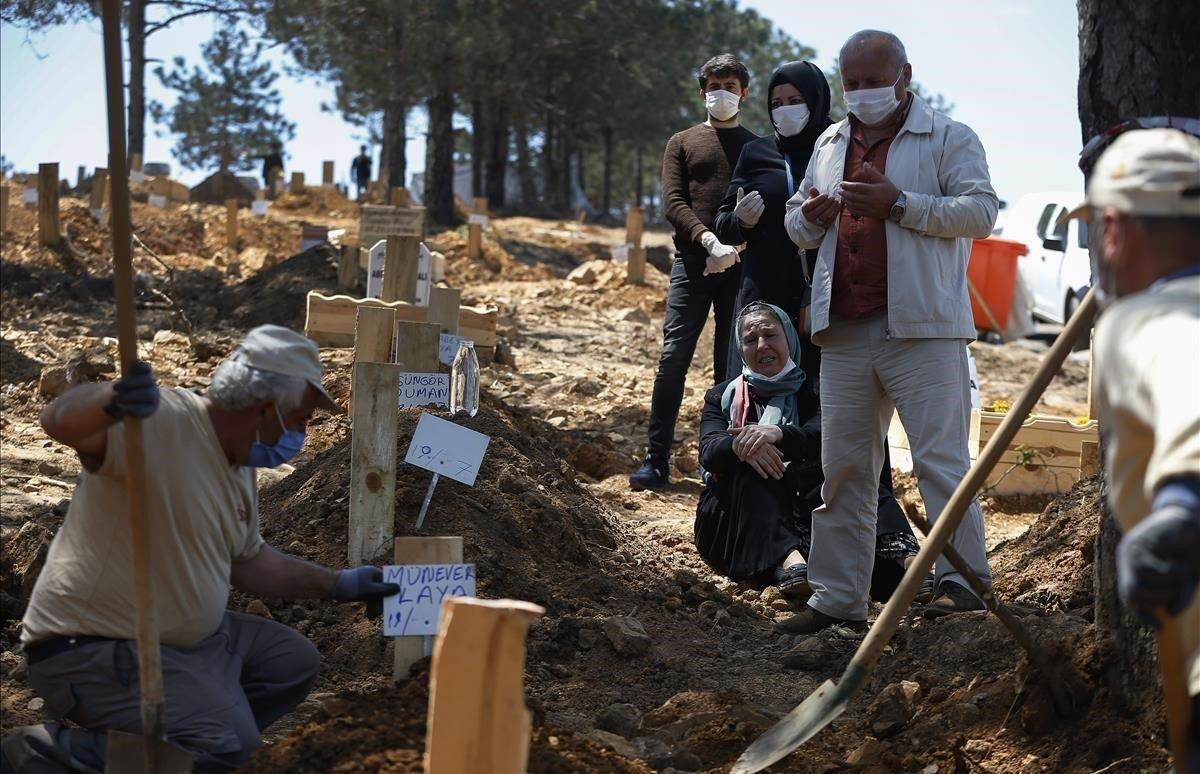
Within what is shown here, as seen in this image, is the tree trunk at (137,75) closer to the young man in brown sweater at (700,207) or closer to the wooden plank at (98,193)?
the wooden plank at (98,193)

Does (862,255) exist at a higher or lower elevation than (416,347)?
higher

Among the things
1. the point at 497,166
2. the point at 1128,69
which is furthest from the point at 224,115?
the point at 1128,69

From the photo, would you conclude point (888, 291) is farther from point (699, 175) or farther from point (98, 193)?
point (98, 193)

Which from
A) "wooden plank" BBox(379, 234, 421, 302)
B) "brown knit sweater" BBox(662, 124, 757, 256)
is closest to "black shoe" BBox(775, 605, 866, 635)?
"brown knit sweater" BBox(662, 124, 757, 256)

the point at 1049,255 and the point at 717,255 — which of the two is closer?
the point at 717,255

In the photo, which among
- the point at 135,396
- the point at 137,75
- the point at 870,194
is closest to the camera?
the point at 135,396

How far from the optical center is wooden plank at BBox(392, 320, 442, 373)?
5633 mm

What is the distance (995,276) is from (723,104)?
10.6 meters

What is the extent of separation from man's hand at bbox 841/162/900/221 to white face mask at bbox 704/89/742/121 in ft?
7.55

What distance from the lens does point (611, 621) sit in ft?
16.5

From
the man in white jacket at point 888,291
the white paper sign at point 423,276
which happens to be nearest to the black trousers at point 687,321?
the white paper sign at point 423,276

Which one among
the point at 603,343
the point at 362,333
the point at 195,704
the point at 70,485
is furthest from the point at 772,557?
the point at 603,343

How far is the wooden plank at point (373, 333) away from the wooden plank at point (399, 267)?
1638mm

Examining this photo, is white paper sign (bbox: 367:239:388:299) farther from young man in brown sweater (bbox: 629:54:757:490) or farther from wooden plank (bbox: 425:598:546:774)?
wooden plank (bbox: 425:598:546:774)
